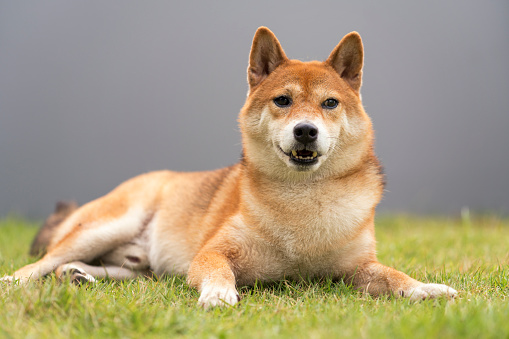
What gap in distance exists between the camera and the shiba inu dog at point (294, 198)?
335cm

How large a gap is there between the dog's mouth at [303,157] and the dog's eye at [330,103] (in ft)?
1.38

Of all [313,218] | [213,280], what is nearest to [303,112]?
[313,218]

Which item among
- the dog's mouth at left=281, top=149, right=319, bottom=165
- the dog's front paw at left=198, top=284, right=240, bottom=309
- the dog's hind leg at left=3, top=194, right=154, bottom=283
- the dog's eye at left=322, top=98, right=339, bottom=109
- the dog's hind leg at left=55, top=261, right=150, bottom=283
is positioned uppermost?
the dog's eye at left=322, top=98, right=339, bottom=109

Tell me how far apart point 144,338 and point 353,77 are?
8.42ft

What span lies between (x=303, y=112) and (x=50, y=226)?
313 centimetres

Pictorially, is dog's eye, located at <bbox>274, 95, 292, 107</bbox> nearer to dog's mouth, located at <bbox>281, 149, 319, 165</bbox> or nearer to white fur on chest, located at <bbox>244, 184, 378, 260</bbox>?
dog's mouth, located at <bbox>281, 149, 319, 165</bbox>

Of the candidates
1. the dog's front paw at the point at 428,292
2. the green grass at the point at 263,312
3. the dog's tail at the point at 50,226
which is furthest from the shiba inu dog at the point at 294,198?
the dog's tail at the point at 50,226

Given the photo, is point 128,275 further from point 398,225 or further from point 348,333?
point 398,225

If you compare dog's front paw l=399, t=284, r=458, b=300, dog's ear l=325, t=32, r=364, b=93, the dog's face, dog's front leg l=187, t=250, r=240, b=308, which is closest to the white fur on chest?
the dog's face

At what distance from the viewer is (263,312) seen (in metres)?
2.85

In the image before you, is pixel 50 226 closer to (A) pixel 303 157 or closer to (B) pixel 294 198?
(B) pixel 294 198

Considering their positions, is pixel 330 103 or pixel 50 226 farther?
pixel 50 226

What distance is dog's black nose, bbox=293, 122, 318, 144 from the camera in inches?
127

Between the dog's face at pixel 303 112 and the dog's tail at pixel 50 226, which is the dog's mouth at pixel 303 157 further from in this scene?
the dog's tail at pixel 50 226
